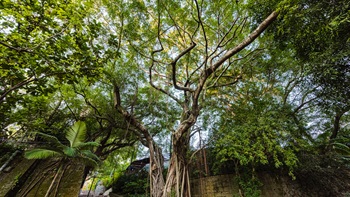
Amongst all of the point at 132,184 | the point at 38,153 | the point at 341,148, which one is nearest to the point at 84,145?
the point at 38,153

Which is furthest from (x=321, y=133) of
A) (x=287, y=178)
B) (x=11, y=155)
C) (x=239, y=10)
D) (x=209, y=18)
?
(x=11, y=155)

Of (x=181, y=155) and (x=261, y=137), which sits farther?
(x=261, y=137)

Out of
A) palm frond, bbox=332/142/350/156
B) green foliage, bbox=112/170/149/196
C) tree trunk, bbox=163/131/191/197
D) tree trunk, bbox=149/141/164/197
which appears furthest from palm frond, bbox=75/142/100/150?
palm frond, bbox=332/142/350/156

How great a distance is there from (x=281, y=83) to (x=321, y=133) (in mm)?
1779

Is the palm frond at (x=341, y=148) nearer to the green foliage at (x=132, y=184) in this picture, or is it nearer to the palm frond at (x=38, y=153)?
the green foliage at (x=132, y=184)

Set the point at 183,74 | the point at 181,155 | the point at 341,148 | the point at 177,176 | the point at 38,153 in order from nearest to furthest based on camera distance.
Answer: the point at 38,153 → the point at 177,176 → the point at 181,155 → the point at 341,148 → the point at 183,74

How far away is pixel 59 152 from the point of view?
302cm

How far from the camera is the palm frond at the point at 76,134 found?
3304 millimetres

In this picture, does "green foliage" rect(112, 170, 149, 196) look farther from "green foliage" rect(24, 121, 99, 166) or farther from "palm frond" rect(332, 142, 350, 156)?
"palm frond" rect(332, 142, 350, 156)

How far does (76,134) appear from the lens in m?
3.40

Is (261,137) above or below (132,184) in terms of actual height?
above

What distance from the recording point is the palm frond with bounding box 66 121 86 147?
3.30m

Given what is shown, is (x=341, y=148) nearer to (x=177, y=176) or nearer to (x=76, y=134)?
(x=177, y=176)

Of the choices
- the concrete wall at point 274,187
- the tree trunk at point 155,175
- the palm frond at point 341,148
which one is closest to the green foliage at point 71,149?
the tree trunk at point 155,175
